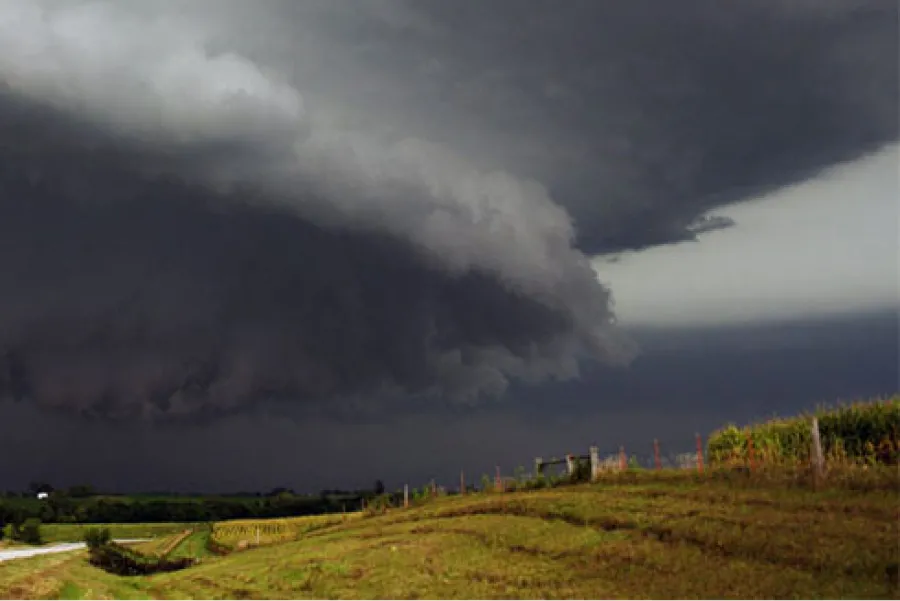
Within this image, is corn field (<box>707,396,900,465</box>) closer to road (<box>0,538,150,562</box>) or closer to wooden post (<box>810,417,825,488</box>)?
wooden post (<box>810,417,825,488</box>)

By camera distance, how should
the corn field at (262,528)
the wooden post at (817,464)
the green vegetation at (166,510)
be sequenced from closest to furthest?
the wooden post at (817,464), the corn field at (262,528), the green vegetation at (166,510)

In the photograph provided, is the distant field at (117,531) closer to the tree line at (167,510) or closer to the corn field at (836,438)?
the tree line at (167,510)

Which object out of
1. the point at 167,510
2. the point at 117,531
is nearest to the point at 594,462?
the point at 117,531

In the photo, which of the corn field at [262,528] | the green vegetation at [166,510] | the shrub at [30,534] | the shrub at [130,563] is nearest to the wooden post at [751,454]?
the shrub at [130,563]

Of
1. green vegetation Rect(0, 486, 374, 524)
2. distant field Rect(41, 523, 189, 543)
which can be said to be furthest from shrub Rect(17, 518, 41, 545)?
green vegetation Rect(0, 486, 374, 524)

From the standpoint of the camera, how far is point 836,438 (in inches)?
1522

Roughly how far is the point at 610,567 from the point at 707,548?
10.6 feet

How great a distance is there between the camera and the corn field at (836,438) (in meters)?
37.5

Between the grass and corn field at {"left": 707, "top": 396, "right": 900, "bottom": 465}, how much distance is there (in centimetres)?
613

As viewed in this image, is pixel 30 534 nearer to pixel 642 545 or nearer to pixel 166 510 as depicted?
pixel 642 545

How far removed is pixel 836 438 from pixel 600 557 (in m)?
16.9

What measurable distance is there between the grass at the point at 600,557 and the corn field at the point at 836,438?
20.1 feet

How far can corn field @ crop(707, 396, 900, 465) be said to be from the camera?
3747cm

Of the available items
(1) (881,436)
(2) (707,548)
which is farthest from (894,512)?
(1) (881,436)
